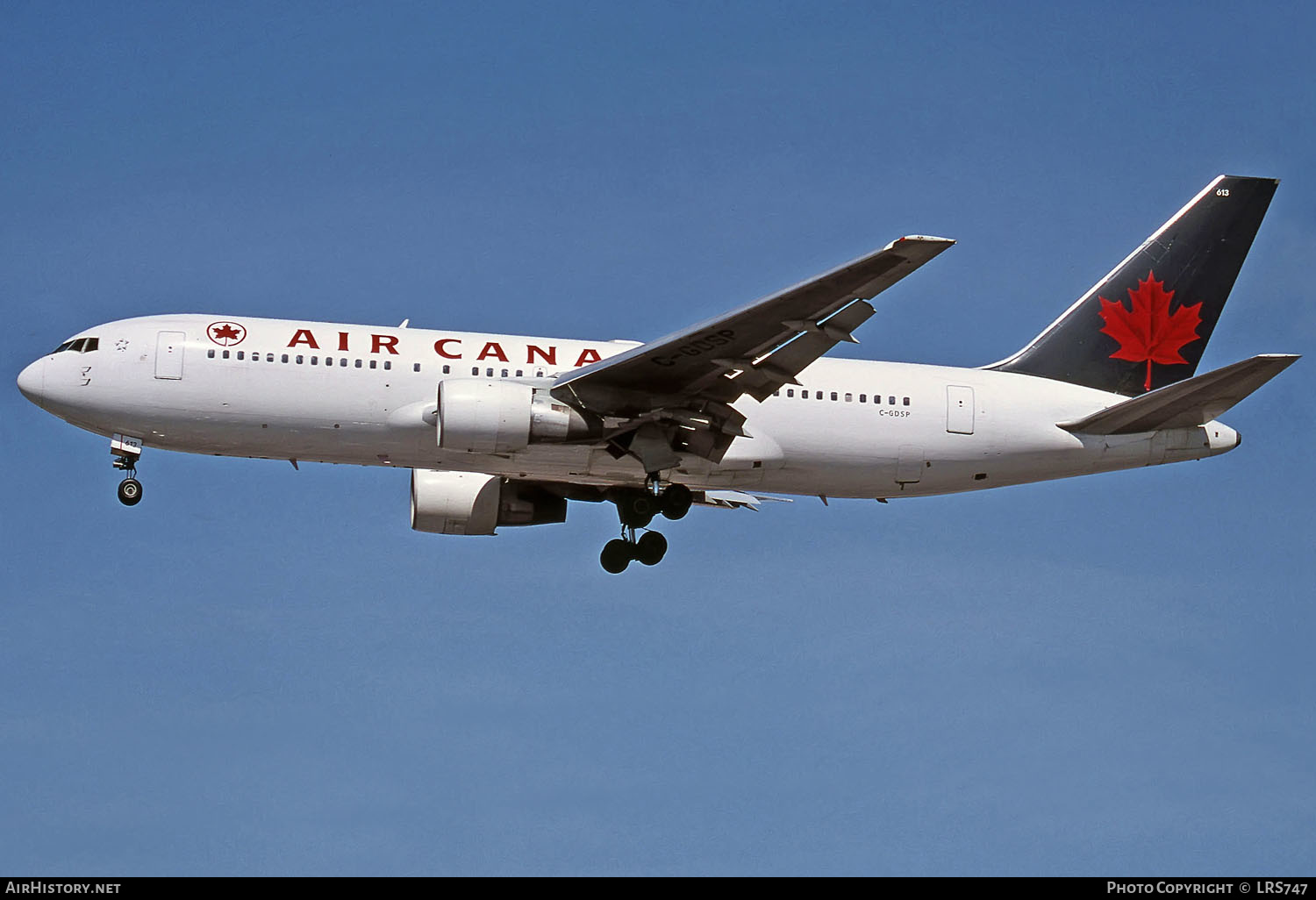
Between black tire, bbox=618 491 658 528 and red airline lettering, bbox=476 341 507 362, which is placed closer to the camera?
red airline lettering, bbox=476 341 507 362

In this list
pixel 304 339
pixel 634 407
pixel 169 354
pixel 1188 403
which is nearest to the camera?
pixel 634 407

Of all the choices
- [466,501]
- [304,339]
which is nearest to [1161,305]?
[466,501]

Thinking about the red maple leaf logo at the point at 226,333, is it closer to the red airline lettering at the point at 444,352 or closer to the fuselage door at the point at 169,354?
the fuselage door at the point at 169,354

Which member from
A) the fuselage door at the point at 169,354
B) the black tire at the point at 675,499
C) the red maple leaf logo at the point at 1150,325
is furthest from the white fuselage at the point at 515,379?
the red maple leaf logo at the point at 1150,325

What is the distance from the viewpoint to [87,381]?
34.3m

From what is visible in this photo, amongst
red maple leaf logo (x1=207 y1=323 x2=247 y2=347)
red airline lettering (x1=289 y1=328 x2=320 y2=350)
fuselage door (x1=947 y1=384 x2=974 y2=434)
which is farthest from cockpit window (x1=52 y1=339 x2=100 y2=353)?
fuselage door (x1=947 y1=384 x2=974 y2=434)

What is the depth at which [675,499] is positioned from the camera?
36062 mm

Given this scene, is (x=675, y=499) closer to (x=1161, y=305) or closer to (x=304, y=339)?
(x=304, y=339)

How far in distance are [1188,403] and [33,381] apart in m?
22.4

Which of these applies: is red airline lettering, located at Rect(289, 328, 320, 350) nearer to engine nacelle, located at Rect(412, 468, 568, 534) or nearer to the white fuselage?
the white fuselage

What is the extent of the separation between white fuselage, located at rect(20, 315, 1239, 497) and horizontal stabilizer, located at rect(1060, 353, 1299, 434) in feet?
1.03

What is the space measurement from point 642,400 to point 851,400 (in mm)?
4492

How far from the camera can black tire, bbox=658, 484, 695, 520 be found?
36.1 m

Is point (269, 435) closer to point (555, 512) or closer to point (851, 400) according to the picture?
point (555, 512)
